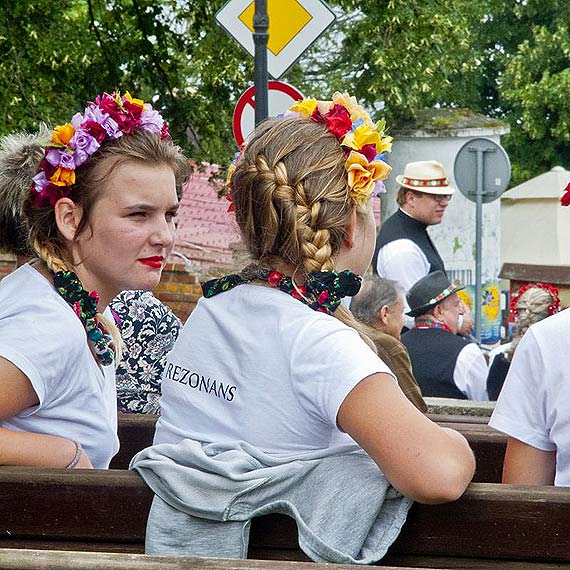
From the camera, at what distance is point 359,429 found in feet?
7.50

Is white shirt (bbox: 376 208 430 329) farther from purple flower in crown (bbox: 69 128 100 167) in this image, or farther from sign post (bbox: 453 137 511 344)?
purple flower in crown (bbox: 69 128 100 167)

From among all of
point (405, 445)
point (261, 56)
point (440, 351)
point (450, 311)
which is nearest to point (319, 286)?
point (405, 445)

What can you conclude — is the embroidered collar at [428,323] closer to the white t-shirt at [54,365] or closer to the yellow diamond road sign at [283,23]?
the yellow diamond road sign at [283,23]

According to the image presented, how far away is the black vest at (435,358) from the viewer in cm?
664

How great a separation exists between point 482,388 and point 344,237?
14.1 feet

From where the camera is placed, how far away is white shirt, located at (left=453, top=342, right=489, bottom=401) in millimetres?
6691

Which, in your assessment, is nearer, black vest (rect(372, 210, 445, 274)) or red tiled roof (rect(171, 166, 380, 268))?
black vest (rect(372, 210, 445, 274))

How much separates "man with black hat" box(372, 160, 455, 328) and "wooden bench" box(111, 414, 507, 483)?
4.16 metres

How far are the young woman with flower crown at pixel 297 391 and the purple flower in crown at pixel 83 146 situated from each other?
50 centimetres

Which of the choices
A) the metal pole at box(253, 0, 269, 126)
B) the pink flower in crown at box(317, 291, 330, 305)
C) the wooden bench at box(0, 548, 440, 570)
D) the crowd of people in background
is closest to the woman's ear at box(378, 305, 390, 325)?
the metal pole at box(253, 0, 269, 126)

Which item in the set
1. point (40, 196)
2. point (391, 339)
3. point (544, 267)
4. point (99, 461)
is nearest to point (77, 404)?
point (99, 461)

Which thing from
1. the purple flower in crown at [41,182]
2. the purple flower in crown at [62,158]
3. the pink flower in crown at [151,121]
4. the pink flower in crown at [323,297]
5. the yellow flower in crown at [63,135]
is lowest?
the pink flower in crown at [323,297]

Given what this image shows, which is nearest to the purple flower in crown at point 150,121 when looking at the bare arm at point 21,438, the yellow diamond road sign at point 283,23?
the bare arm at point 21,438

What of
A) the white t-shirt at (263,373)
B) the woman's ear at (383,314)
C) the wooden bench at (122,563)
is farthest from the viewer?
the woman's ear at (383,314)
